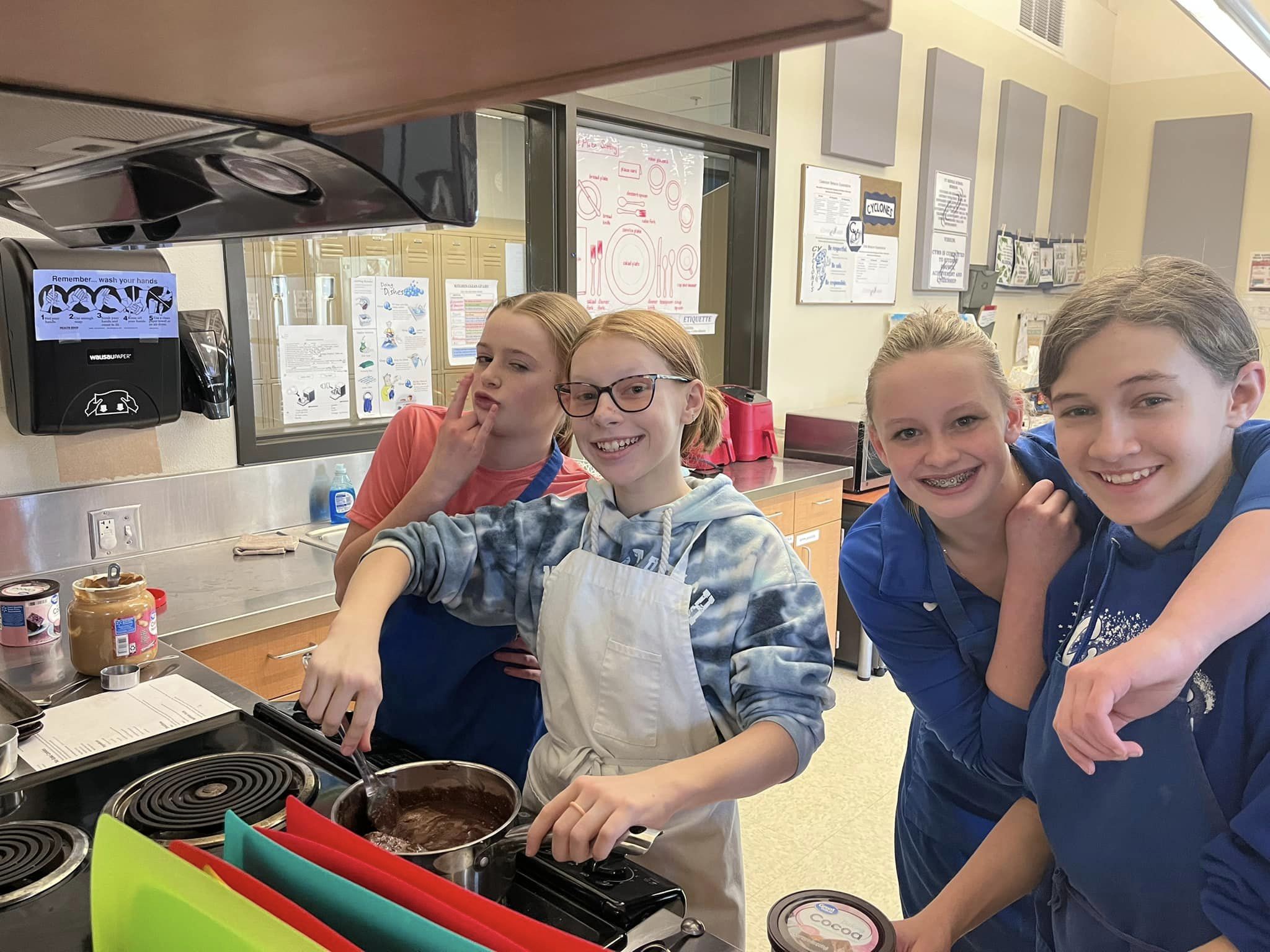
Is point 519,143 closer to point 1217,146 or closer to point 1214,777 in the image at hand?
point 1214,777

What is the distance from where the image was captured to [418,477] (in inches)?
59.8

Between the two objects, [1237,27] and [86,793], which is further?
[1237,27]

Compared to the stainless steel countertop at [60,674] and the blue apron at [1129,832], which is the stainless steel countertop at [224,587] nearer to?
the stainless steel countertop at [60,674]

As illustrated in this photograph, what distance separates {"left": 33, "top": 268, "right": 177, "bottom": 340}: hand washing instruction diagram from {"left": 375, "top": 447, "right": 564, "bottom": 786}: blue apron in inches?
49.3

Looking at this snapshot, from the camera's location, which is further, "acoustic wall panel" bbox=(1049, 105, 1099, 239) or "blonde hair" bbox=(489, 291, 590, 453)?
"acoustic wall panel" bbox=(1049, 105, 1099, 239)

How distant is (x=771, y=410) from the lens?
3.81m

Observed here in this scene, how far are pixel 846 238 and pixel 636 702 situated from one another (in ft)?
11.7

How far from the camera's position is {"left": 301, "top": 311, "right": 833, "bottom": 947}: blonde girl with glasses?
106cm

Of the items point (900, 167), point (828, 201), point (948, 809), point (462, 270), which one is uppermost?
point (900, 167)

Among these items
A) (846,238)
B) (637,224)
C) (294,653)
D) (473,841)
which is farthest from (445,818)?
(846,238)

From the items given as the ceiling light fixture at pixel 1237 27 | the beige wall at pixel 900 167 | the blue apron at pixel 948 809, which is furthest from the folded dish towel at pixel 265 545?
the ceiling light fixture at pixel 1237 27

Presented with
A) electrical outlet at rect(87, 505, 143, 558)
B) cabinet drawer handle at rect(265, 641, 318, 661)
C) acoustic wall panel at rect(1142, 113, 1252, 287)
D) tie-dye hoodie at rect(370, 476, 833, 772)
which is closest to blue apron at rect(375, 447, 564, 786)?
tie-dye hoodie at rect(370, 476, 833, 772)

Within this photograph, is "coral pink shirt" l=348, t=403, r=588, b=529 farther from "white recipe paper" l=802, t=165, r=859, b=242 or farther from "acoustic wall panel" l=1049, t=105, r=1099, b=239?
"acoustic wall panel" l=1049, t=105, r=1099, b=239

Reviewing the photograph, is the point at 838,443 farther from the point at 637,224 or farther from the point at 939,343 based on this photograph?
the point at 939,343
